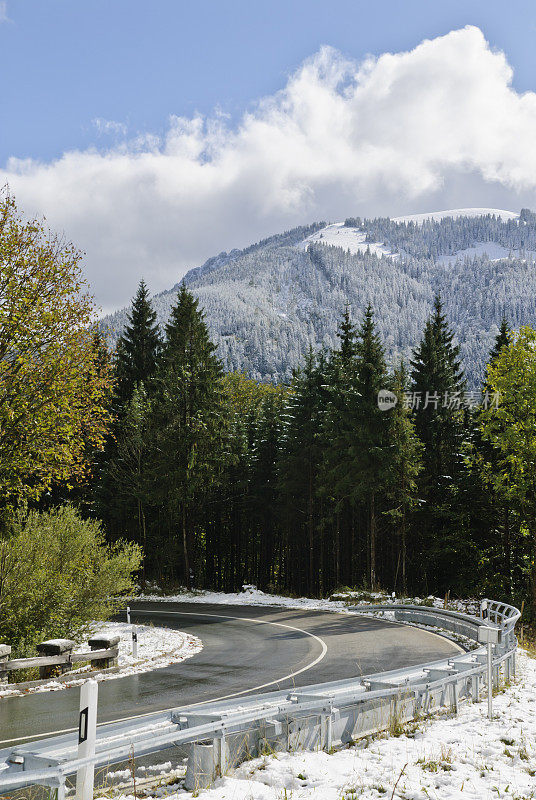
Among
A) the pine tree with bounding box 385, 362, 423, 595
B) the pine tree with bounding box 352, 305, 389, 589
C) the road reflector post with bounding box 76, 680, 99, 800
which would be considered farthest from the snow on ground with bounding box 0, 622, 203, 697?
the pine tree with bounding box 385, 362, 423, 595

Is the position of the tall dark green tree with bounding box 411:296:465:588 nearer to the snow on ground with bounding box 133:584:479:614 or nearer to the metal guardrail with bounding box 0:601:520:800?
the snow on ground with bounding box 133:584:479:614

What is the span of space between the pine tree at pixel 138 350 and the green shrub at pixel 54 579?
34.0m

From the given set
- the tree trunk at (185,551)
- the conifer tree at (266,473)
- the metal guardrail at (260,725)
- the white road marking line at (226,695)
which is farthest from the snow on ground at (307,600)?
the metal guardrail at (260,725)

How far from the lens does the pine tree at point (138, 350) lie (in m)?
53.9

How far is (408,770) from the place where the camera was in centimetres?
733

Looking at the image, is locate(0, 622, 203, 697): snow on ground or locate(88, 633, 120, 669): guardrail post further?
locate(88, 633, 120, 669): guardrail post

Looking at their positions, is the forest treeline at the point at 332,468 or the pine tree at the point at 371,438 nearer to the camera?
the forest treeline at the point at 332,468

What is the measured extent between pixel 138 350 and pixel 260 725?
49764 mm

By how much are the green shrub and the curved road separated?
127 inches

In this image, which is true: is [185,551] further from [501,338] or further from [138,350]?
[501,338]

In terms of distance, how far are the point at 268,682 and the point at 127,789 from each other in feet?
26.2

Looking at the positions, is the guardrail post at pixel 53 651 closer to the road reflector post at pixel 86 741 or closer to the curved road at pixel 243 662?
the curved road at pixel 243 662

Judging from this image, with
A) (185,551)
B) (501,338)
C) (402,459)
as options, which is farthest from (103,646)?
(501,338)

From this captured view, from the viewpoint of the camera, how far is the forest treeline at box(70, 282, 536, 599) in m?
36.8
